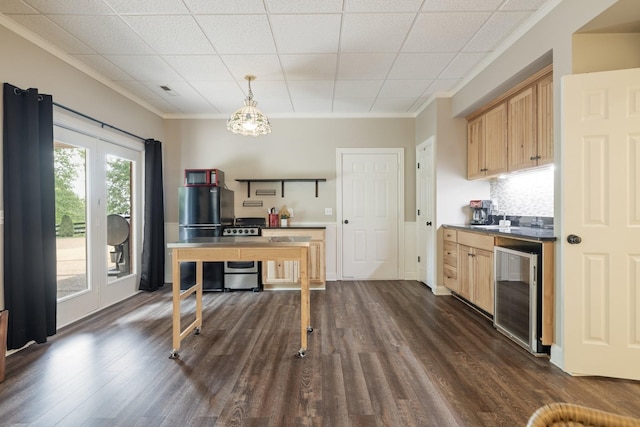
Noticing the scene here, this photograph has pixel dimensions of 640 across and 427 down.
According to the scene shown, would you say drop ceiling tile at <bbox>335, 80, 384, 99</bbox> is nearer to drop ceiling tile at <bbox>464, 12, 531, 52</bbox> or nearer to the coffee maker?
drop ceiling tile at <bbox>464, 12, 531, 52</bbox>

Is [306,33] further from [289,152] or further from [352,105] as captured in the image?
[289,152]

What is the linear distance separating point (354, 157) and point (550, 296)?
323 cm

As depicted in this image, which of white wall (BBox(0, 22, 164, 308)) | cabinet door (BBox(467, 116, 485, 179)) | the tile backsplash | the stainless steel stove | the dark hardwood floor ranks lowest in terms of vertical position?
the dark hardwood floor

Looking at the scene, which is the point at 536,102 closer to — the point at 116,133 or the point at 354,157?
the point at 354,157

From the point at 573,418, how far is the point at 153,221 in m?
4.61

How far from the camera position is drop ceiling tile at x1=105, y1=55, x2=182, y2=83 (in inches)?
120

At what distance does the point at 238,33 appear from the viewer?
2629 mm

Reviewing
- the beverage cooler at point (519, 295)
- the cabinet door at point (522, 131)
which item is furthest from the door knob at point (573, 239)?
the cabinet door at point (522, 131)

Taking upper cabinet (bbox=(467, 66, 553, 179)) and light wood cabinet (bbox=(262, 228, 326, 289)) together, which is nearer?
upper cabinet (bbox=(467, 66, 553, 179))

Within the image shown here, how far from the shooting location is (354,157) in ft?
15.9

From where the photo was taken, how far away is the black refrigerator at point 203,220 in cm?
423

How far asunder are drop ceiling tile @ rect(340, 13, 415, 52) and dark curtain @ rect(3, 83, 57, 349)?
271cm

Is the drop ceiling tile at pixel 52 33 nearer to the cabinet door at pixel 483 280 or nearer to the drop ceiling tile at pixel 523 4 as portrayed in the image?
the drop ceiling tile at pixel 523 4

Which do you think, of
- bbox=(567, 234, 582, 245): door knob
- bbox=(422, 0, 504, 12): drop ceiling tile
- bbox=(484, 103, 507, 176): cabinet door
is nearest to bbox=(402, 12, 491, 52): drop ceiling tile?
bbox=(422, 0, 504, 12): drop ceiling tile
